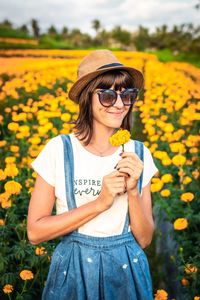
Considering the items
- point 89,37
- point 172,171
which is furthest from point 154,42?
point 172,171

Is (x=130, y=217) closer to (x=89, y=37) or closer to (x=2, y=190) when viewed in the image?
(x=2, y=190)

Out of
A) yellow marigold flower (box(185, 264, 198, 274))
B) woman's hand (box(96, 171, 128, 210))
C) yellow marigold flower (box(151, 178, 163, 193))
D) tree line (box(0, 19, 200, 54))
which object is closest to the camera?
woman's hand (box(96, 171, 128, 210))

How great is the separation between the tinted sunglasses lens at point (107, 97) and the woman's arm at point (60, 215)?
0.41 m

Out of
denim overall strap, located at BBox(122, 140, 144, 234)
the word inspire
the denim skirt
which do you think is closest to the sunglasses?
denim overall strap, located at BBox(122, 140, 144, 234)

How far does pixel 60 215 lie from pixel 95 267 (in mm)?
259

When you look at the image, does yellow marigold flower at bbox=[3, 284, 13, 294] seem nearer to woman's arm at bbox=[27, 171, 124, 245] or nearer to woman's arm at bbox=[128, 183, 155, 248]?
woman's arm at bbox=[27, 171, 124, 245]

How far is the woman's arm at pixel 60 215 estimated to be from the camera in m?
1.53

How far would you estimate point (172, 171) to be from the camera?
4531 millimetres

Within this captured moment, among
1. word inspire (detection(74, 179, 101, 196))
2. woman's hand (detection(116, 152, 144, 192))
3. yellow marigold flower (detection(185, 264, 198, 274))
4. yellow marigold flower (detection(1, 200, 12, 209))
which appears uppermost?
woman's hand (detection(116, 152, 144, 192))

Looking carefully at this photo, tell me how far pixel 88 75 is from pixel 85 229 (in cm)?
68

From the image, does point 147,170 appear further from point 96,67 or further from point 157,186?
point 157,186

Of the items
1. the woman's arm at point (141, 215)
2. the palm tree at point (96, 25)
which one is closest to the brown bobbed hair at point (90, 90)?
the woman's arm at point (141, 215)

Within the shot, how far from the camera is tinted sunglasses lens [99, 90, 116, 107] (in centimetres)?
179

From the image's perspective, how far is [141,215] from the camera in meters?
1.71
